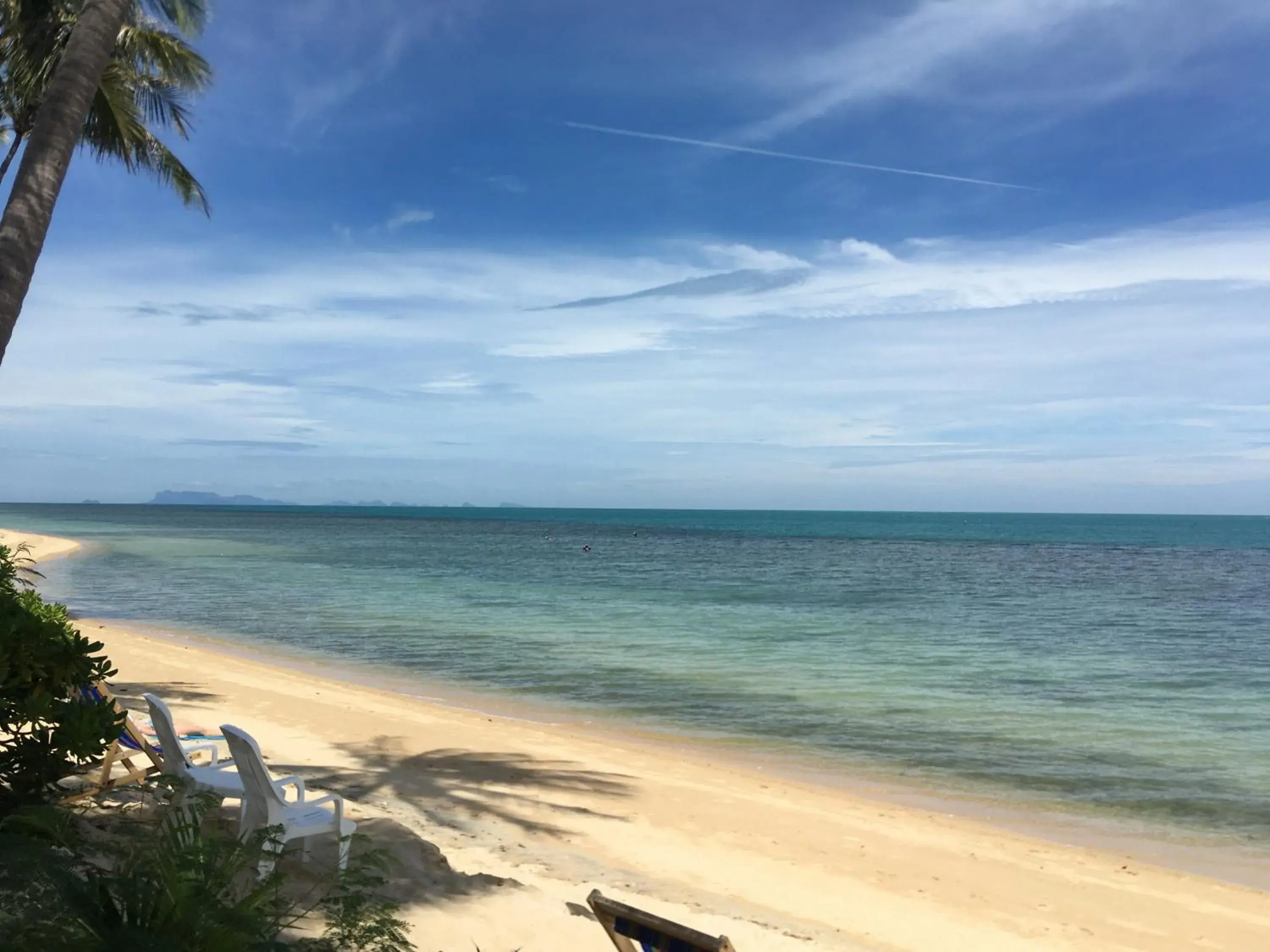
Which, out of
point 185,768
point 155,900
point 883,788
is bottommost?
point 883,788

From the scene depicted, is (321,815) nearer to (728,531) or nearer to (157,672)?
(157,672)

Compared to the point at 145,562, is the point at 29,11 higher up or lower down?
higher up

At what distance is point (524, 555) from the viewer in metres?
53.4

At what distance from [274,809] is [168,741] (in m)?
1.29

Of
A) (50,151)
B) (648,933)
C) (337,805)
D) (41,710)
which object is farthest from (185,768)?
(50,151)

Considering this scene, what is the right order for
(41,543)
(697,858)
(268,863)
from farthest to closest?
(41,543) → (697,858) → (268,863)

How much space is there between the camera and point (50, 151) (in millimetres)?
6641

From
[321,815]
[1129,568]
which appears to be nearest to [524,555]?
[1129,568]

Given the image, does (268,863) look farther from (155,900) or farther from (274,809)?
(155,900)

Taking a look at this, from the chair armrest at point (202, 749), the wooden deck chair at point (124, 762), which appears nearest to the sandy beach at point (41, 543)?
the chair armrest at point (202, 749)

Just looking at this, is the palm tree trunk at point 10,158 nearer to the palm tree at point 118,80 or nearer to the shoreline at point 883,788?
the palm tree at point 118,80

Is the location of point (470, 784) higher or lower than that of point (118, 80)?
lower

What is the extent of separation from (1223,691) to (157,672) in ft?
53.9

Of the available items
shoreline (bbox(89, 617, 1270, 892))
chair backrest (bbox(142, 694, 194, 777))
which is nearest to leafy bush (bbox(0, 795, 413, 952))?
chair backrest (bbox(142, 694, 194, 777))
